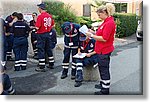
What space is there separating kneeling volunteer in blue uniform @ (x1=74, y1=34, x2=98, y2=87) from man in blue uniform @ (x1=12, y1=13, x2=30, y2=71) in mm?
750

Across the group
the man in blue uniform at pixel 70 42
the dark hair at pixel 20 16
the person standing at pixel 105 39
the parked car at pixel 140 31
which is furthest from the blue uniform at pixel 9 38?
the parked car at pixel 140 31

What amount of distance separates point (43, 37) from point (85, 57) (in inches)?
30.2

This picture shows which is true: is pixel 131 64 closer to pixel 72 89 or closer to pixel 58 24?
pixel 72 89

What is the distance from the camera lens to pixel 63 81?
Result: 139 inches

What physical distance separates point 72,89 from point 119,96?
1.69 ft

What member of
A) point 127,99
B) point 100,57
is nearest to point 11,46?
point 100,57

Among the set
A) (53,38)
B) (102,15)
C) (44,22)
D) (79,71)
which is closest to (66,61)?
(79,71)

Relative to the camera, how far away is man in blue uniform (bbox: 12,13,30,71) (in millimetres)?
3924

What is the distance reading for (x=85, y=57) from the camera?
351 centimetres

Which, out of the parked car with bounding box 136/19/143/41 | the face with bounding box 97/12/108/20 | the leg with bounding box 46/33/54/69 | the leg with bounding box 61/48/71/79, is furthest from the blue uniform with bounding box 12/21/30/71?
the parked car with bounding box 136/19/143/41

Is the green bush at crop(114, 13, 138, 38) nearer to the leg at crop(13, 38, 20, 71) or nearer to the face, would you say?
the face

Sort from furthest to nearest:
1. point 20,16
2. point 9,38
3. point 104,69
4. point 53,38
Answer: point 9,38 < point 53,38 < point 20,16 < point 104,69

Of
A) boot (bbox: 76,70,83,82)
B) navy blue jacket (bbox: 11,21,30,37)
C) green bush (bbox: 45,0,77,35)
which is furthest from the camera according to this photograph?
navy blue jacket (bbox: 11,21,30,37)

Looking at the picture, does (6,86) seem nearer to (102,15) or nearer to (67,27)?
(67,27)
